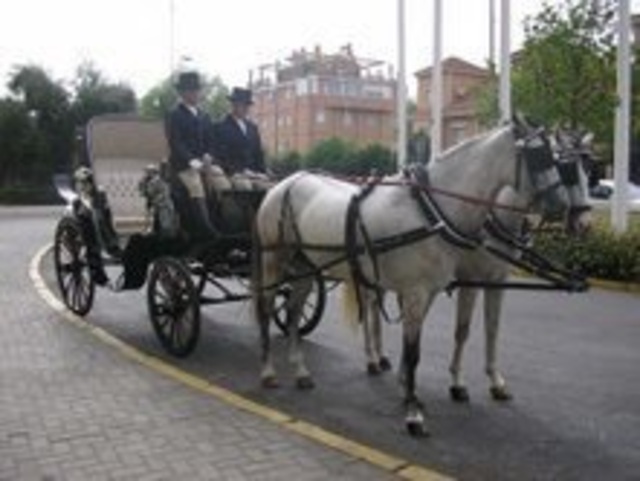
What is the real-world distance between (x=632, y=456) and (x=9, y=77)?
48.5 meters

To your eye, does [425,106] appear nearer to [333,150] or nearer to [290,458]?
[333,150]

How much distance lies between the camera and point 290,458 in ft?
20.4

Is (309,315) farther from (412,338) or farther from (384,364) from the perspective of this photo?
(412,338)

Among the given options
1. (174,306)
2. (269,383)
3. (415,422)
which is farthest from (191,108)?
(415,422)

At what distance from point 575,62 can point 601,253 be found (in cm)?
521

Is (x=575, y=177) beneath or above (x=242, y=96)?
beneath

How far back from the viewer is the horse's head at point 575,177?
6.64 meters

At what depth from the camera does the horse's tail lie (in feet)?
26.6

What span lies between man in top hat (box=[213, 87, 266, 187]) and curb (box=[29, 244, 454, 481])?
202 cm

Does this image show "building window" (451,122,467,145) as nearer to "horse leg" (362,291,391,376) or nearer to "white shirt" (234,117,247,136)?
"white shirt" (234,117,247,136)

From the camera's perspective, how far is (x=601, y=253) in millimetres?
14633

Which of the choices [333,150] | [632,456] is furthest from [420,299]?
[333,150]

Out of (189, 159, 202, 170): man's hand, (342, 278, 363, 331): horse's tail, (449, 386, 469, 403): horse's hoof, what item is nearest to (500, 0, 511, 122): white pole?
(189, 159, 202, 170): man's hand

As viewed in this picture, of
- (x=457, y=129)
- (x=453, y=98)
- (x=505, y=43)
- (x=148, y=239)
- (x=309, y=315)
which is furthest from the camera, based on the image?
(x=453, y=98)
